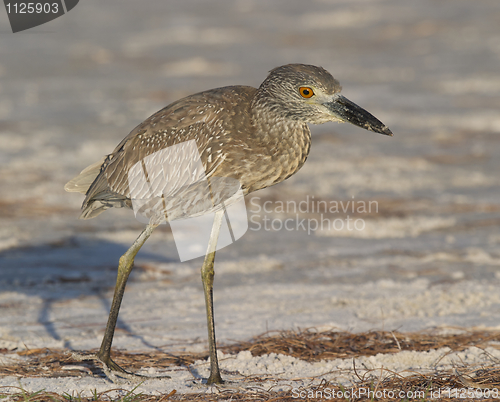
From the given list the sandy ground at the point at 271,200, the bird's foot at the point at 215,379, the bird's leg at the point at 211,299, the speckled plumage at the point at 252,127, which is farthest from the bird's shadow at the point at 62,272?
the speckled plumage at the point at 252,127

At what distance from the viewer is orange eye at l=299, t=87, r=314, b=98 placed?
14.9 feet

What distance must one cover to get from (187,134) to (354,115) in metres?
1.19

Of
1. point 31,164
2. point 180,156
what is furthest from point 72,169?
point 180,156

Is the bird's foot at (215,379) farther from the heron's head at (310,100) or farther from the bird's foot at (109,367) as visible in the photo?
the heron's head at (310,100)

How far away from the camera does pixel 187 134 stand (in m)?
4.70

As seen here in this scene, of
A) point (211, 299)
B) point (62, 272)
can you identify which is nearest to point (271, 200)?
point (62, 272)

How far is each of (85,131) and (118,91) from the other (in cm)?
283

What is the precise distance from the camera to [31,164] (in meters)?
10.4

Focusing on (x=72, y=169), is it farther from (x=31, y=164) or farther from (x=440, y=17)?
(x=440, y=17)

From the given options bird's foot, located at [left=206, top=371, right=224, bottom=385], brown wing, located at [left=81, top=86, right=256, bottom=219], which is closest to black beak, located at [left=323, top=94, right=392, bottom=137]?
brown wing, located at [left=81, top=86, right=256, bottom=219]

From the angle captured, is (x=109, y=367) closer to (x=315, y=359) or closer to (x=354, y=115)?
(x=315, y=359)

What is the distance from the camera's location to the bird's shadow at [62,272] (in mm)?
6195

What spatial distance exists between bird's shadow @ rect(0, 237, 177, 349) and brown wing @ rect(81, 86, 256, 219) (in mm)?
1377

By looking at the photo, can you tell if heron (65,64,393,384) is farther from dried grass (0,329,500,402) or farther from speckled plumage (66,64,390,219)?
dried grass (0,329,500,402)
